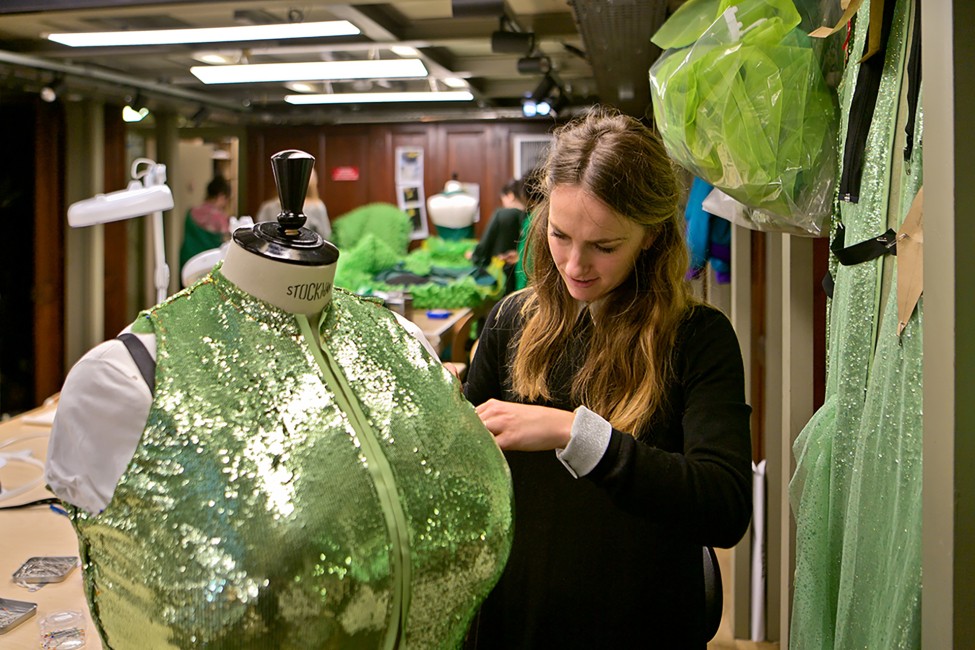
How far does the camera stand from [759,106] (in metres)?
1.65

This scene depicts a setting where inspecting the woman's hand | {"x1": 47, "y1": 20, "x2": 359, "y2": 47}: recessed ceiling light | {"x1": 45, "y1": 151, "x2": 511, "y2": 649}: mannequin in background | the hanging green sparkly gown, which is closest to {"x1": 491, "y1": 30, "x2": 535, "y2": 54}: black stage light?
{"x1": 47, "y1": 20, "x2": 359, "y2": 47}: recessed ceiling light

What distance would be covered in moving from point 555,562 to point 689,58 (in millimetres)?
958

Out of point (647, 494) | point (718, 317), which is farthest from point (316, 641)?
point (718, 317)

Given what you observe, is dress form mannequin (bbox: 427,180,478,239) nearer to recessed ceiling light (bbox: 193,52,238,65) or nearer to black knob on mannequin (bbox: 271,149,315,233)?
recessed ceiling light (bbox: 193,52,238,65)

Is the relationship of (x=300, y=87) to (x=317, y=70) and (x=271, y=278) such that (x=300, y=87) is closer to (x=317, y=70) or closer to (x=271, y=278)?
(x=317, y=70)

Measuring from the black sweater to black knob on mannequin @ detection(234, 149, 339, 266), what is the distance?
588 mm

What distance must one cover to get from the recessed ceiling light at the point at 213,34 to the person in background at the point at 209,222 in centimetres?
296

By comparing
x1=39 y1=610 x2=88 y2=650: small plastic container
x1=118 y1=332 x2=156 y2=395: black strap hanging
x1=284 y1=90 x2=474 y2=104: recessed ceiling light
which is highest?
x1=284 y1=90 x2=474 y2=104: recessed ceiling light

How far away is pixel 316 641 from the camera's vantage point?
78cm

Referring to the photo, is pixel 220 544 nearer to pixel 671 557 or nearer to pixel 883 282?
pixel 671 557

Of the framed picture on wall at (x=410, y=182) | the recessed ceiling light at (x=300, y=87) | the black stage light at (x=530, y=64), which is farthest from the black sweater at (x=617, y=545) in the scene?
the framed picture on wall at (x=410, y=182)

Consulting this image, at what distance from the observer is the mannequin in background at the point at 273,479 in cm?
77

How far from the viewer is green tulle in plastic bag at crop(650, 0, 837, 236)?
1.64 meters

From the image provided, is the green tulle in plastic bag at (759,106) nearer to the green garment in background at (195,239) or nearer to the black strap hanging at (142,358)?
the black strap hanging at (142,358)
